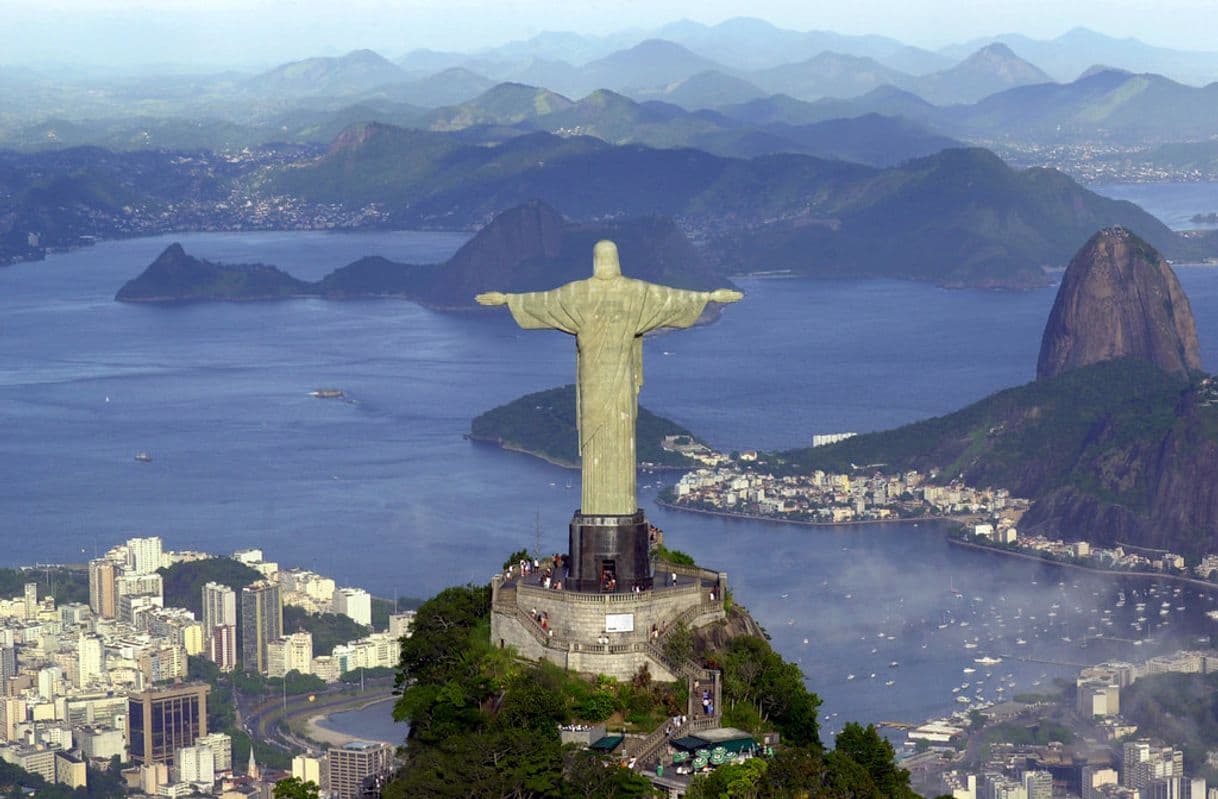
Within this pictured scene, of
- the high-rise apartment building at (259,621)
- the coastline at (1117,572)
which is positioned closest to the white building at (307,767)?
the high-rise apartment building at (259,621)

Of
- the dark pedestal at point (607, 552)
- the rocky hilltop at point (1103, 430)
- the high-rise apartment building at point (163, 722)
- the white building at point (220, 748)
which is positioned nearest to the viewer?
the dark pedestal at point (607, 552)

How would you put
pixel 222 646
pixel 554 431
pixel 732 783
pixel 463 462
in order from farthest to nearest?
pixel 554 431
pixel 463 462
pixel 222 646
pixel 732 783

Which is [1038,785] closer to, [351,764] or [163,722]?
[351,764]

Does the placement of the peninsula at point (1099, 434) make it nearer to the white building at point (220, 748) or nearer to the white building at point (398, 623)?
the white building at point (398, 623)

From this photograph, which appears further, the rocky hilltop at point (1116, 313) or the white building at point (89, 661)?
the rocky hilltop at point (1116, 313)

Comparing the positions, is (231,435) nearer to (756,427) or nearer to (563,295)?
(756,427)

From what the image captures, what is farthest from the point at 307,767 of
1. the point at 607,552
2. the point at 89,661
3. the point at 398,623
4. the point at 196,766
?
the point at 607,552

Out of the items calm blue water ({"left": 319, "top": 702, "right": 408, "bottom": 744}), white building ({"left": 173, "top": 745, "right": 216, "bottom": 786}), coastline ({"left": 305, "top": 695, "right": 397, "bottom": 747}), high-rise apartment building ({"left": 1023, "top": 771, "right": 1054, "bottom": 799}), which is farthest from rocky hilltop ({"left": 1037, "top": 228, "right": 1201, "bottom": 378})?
white building ({"left": 173, "top": 745, "right": 216, "bottom": 786})
